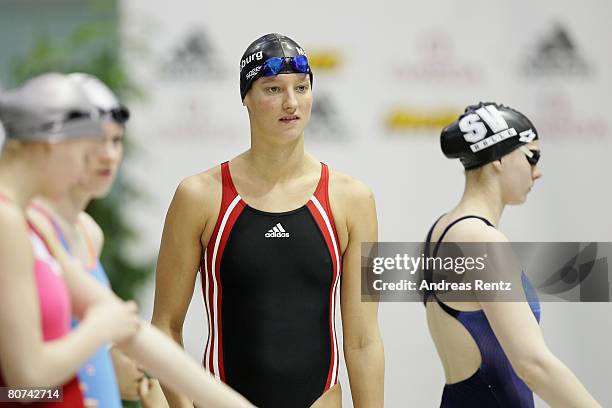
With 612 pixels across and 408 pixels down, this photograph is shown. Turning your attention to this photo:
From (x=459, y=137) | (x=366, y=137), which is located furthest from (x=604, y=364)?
(x=459, y=137)

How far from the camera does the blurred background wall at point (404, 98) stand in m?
6.16

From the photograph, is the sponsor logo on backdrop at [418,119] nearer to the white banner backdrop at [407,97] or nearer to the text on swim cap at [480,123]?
the white banner backdrop at [407,97]

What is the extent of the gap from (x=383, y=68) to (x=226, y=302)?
10.8ft

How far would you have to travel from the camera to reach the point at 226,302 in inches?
130

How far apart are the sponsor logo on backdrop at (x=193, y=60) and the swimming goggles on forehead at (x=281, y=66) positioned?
3001 mm

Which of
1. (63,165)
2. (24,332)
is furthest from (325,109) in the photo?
(24,332)

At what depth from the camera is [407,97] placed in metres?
6.22

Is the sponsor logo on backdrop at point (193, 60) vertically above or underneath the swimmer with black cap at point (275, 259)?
above

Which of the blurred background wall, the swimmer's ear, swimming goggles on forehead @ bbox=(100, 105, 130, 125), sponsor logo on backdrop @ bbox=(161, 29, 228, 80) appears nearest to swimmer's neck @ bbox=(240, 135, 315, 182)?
the swimmer's ear

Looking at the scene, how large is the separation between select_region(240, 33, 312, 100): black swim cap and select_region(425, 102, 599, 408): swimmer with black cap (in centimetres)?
71

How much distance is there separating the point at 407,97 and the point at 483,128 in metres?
2.77

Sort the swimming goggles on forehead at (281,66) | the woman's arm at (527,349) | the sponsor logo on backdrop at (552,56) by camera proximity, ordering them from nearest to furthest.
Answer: the woman's arm at (527,349), the swimming goggles on forehead at (281,66), the sponsor logo on backdrop at (552,56)

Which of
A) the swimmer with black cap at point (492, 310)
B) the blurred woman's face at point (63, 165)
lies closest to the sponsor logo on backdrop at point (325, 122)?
the swimmer with black cap at point (492, 310)

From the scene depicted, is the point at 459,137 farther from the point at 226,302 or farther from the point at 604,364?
the point at 604,364
